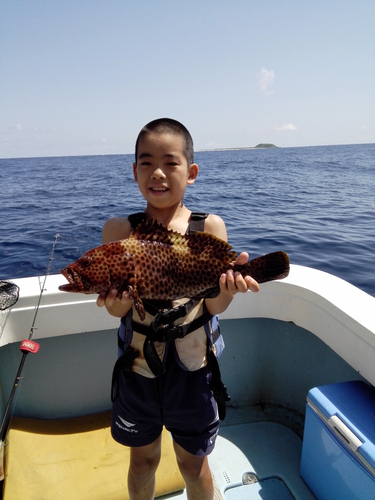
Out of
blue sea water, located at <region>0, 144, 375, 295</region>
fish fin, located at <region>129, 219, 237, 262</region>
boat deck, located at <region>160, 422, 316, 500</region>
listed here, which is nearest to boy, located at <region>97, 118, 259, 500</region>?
fish fin, located at <region>129, 219, 237, 262</region>

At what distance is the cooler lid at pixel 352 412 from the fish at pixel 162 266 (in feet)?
3.89

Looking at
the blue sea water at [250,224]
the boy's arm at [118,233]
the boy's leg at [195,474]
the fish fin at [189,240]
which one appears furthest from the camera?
the blue sea water at [250,224]

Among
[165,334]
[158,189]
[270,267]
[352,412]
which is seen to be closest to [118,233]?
[158,189]

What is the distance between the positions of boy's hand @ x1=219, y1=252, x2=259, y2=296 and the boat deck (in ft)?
7.19

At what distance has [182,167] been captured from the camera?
2.32 meters

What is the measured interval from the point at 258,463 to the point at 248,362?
1.03 metres

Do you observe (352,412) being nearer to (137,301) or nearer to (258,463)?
(258,463)

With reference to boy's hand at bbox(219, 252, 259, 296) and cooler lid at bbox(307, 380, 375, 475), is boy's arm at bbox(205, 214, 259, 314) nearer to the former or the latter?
boy's hand at bbox(219, 252, 259, 296)

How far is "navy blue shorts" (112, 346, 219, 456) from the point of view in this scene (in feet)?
7.75

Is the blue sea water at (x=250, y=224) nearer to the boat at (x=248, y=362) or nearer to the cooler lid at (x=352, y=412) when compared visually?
the boat at (x=248, y=362)

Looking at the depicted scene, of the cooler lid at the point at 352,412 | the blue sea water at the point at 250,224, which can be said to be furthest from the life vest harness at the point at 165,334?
the blue sea water at the point at 250,224

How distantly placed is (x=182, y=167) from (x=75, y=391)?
2.88 metres

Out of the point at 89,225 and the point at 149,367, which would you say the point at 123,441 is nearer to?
the point at 149,367

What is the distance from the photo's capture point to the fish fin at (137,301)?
198cm
